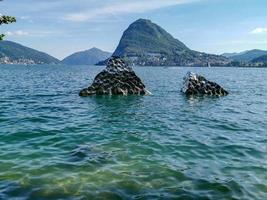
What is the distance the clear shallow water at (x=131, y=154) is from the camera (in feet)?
49.0

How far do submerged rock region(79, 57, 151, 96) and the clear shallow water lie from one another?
13.2m

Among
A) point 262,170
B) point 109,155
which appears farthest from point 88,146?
point 262,170

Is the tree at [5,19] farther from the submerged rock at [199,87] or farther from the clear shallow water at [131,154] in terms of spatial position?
the submerged rock at [199,87]

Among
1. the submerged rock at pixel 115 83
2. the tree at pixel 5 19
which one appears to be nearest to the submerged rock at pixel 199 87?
the submerged rock at pixel 115 83

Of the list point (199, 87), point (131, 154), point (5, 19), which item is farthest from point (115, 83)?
point (5, 19)

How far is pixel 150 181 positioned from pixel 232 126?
14404 millimetres

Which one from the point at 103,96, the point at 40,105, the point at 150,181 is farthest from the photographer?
the point at 103,96

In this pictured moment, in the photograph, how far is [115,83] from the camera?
163 ft

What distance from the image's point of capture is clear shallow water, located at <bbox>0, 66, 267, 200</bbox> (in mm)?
14930

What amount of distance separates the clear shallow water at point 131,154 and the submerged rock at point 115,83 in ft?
43.4

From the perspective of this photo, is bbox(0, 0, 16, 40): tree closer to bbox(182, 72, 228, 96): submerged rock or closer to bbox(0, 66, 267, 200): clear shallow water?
bbox(0, 66, 267, 200): clear shallow water

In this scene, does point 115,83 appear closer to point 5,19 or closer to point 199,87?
point 199,87

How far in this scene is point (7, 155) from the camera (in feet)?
63.4

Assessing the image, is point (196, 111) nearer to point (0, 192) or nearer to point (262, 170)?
point (262, 170)
